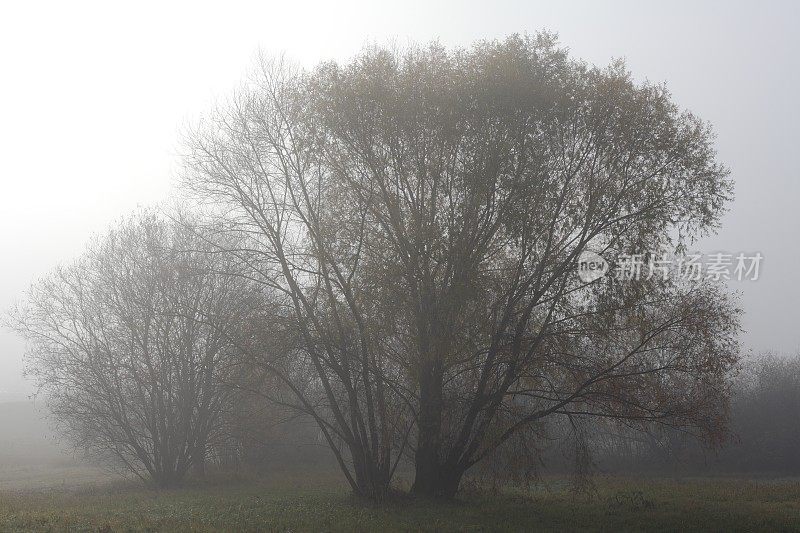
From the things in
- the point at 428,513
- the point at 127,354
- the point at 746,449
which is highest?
the point at 127,354

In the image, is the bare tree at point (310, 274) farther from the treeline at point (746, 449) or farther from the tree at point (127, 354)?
the treeline at point (746, 449)

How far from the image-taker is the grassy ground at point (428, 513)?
49.1ft

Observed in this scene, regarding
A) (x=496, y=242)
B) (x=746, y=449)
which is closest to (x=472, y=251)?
(x=496, y=242)

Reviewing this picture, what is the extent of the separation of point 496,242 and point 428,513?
8.00 meters

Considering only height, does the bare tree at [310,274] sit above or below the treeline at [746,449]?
above

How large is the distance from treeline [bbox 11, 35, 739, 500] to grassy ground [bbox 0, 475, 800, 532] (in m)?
1.65

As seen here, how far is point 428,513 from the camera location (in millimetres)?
17016

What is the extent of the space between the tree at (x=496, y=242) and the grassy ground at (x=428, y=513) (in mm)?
2204

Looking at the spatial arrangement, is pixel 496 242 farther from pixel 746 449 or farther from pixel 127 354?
pixel 746 449

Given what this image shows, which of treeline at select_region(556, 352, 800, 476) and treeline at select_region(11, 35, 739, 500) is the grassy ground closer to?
treeline at select_region(11, 35, 739, 500)

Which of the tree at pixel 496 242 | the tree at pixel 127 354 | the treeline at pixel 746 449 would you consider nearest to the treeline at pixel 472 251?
the tree at pixel 496 242

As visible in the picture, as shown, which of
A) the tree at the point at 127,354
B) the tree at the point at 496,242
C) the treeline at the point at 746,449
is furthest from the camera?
the treeline at the point at 746,449

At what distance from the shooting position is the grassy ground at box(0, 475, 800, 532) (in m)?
15.0

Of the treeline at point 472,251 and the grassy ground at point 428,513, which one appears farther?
the treeline at point 472,251
